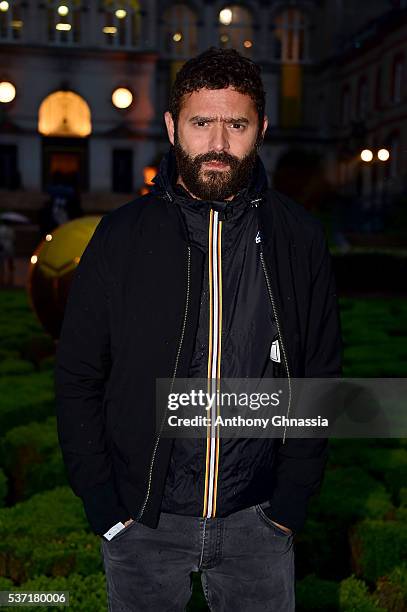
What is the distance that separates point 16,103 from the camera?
41062 millimetres

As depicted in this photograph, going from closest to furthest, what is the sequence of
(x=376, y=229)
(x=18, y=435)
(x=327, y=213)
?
1. (x=18, y=435)
2. (x=376, y=229)
3. (x=327, y=213)

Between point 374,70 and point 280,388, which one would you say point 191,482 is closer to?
point 280,388

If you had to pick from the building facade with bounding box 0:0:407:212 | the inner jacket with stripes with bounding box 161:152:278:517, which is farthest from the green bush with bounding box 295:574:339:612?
the building facade with bounding box 0:0:407:212

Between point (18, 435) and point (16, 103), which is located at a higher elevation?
point (16, 103)

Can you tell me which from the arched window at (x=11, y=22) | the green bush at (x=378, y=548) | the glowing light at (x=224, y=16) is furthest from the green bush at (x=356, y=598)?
the glowing light at (x=224, y=16)

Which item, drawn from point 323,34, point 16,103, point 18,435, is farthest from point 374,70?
point 18,435

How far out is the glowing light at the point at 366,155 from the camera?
33.7 m

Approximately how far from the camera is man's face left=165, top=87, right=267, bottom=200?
7.70 ft

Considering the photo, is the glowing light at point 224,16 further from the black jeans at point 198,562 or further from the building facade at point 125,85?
the black jeans at point 198,562

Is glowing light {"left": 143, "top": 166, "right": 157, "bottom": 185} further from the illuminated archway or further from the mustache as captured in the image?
the mustache

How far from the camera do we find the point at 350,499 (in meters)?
4.61

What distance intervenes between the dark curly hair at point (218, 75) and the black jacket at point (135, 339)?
320 mm

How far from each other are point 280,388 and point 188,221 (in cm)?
59

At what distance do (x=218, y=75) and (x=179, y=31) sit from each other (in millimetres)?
44186
